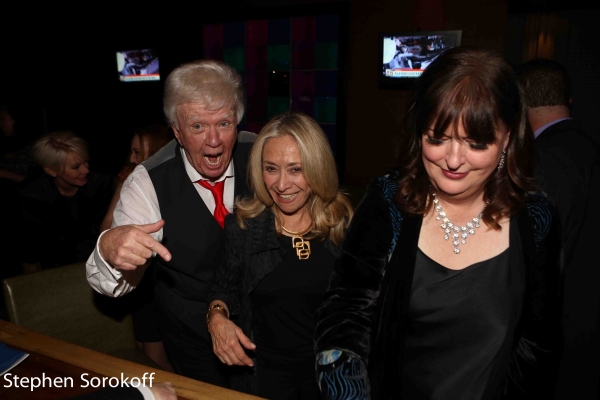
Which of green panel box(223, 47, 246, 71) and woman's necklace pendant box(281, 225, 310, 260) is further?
green panel box(223, 47, 246, 71)

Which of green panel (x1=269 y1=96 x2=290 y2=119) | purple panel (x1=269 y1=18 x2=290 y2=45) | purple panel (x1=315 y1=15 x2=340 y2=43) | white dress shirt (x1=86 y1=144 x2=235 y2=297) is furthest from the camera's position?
green panel (x1=269 y1=96 x2=290 y2=119)

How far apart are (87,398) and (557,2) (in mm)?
5383

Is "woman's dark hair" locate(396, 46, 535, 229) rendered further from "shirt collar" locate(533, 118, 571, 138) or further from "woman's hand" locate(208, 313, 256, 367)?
"shirt collar" locate(533, 118, 571, 138)

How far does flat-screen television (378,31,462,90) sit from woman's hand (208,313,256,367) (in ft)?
13.8

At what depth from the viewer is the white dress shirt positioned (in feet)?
5.32

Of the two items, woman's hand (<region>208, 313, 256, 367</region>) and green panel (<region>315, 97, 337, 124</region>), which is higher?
green panel (<region>315, 97, 337, 124</region>)

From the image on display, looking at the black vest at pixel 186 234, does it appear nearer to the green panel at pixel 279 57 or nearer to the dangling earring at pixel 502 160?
the dangling earring at pixel 502 160

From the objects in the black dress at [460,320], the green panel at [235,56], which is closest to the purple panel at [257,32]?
the green panel at [235,56]

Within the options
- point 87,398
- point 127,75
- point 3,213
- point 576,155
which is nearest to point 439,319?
point 87,398

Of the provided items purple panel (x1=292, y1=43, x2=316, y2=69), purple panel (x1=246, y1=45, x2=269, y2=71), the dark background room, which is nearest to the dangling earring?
the dark background room

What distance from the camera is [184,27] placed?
7.01 m

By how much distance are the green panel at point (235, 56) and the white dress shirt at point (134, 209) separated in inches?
195

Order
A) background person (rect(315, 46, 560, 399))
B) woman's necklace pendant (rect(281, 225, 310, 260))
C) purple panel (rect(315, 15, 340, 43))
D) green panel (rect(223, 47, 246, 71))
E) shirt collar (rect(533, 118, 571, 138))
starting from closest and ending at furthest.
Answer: background person (rect(315, 46, 560, 399)) < woman's necklace pendant (rect(281, 225, 310, 260)) < shirt collar (rect(533, 118, 571, 138)) < purple panel (rect(315, 15, 340, 43)) < green panel (rect(223, 47, 246, 71))

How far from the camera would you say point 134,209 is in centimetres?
182
